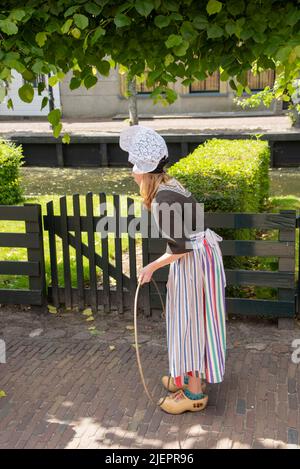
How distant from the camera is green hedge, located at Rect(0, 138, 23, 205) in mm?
10625

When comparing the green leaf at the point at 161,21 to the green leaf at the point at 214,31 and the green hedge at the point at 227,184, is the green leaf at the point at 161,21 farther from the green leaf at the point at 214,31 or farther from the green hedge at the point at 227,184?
the green hedge at the point at 227,184

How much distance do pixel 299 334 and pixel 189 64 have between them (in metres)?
2.70

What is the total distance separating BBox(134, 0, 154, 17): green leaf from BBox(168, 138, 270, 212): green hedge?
1990mm

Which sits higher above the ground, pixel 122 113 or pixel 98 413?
pixel 122 113

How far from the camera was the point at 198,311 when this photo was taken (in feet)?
13.3

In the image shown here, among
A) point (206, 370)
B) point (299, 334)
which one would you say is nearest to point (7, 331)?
point (206, 370)

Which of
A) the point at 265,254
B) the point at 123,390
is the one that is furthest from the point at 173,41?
the point at 123,390

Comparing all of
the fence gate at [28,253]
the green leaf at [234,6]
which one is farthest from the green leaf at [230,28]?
the fence gate at [28,253]

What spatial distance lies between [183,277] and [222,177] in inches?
98.8

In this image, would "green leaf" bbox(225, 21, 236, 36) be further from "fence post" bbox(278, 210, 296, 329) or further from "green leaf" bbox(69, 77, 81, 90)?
"fence post" bbox(278, 210, 296, 329)

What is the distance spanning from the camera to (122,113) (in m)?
28.0

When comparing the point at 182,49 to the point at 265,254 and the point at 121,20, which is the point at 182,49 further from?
the point at 265,254

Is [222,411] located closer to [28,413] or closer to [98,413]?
[98,413]

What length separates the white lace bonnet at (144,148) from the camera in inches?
147
